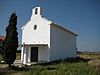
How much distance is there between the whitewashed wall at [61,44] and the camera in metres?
27.6

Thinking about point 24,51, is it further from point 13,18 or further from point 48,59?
point 13,18

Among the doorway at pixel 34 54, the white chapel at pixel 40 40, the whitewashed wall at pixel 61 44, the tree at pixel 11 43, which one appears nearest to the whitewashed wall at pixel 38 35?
the white chapel at pixel 40 40

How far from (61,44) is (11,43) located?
9913 millimetres

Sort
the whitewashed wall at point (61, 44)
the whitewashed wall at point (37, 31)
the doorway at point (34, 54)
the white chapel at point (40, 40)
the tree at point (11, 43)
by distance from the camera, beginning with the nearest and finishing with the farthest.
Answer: the tree at point (11, 43)
the white chapel at point (40, 40)
the whitewashed wall at point (37, 31)
the whitewashed wall at point (61, 44)
the doorway at point (34, 54)

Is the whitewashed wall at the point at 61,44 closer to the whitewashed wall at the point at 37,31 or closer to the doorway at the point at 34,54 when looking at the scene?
the whitewashed wall at the point at 37,31

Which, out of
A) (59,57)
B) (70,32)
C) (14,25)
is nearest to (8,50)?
(14,25)

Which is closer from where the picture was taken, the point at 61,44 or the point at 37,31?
the point at 37,31

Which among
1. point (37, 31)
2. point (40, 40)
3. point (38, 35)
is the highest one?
point (37, 31)

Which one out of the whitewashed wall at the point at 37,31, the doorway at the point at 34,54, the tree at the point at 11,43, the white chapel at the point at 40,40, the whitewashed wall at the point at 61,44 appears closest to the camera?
the tree at the point at 11,43

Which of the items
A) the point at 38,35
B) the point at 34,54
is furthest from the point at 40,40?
the point at 34,54

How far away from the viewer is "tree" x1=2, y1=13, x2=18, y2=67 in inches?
850

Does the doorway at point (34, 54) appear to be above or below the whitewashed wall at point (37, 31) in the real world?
below

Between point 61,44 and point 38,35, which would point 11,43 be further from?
point 61,44

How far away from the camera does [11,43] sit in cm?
2181
